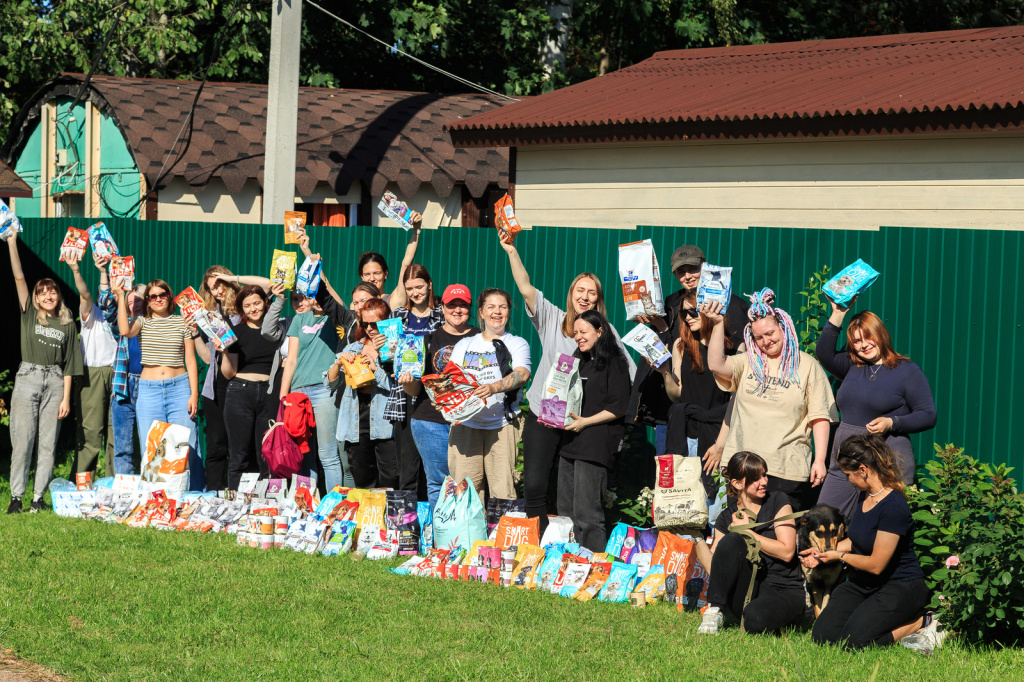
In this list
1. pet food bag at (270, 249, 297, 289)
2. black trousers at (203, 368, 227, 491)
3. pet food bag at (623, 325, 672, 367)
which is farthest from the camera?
black trousers at (203, 368, 227, 491)

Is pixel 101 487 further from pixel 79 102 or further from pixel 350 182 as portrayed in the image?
pixel 79 102

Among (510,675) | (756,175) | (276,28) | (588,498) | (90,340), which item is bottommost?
(510,675)

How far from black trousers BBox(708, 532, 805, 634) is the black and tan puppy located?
0.13 m

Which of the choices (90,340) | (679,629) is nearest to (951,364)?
(679,629)

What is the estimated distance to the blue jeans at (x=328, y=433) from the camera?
8.87 meters

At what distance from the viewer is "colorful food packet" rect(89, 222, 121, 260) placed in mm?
9977

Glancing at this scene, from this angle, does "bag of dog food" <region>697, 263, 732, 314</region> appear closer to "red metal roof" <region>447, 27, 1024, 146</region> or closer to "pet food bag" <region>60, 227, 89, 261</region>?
"red metal roof" <region>447, 27, 1024, 146</region>

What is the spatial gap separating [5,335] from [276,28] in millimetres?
4689

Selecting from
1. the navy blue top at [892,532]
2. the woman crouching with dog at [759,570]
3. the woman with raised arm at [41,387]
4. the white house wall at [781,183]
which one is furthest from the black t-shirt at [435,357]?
the white house wall at [781,183]

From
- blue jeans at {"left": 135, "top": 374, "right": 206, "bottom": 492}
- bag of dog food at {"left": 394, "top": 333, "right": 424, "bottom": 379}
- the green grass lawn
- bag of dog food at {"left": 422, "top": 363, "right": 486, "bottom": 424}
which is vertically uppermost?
bag of dog food at {"left": 394, "top": 333, "right": 424, "bottom": 379}

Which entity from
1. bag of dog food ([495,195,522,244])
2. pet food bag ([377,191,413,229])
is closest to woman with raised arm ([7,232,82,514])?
pet food bag ([377,191,413,229])

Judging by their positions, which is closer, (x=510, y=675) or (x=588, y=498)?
(x=510, y=675)

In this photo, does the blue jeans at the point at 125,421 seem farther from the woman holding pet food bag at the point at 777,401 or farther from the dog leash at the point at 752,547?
the dog leash at the point at 752,547

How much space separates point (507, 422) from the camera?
7812 millimetres
